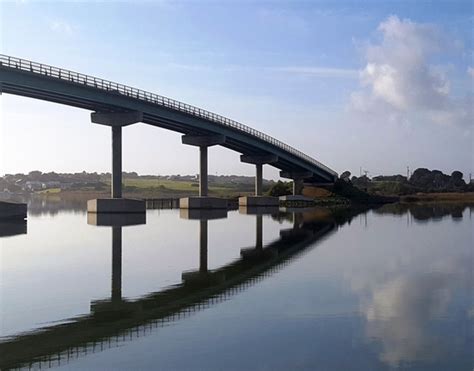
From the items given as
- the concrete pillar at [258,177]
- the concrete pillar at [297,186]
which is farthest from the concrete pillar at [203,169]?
the concrete pillar at [297,186]

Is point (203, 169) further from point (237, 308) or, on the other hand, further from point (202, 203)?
point (237, 308)

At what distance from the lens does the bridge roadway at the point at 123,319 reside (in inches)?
527

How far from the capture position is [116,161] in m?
70.2

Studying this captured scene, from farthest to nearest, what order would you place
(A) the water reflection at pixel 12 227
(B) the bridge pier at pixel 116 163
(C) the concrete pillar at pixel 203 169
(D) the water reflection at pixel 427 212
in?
(C) the concrete pillar at pixel 203 169 → (D) the water reflection at pixel 427 212 → (B) the bridge pier at pixel 116 163 → (A) the water reflection at pixel 12 227

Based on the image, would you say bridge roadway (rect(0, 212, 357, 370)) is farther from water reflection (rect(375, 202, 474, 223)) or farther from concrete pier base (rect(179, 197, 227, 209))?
concrete pier base (rect(179, 197, 227, 209))

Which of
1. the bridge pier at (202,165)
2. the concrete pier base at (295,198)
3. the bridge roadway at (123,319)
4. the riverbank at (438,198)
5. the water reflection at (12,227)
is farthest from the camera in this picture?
the riverbank at (438,198)

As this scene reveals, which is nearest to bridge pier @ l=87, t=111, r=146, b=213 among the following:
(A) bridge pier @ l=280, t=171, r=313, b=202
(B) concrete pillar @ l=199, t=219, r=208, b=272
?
(B) concrete pillar @ l=199, t=219, r=208, b=272

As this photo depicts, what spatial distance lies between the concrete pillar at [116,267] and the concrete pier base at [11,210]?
63.5 ft

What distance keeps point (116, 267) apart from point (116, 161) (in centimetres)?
4559

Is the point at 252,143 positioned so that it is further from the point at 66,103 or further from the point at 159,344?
the point at 159,344

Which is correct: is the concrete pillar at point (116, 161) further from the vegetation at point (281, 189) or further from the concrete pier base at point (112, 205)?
the vegetation at point (281, 189)

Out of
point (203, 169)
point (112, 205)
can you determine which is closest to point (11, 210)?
point (112, 205)

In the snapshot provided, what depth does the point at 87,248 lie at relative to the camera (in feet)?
112

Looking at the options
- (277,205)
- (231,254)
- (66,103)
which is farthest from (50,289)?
(277,205)
